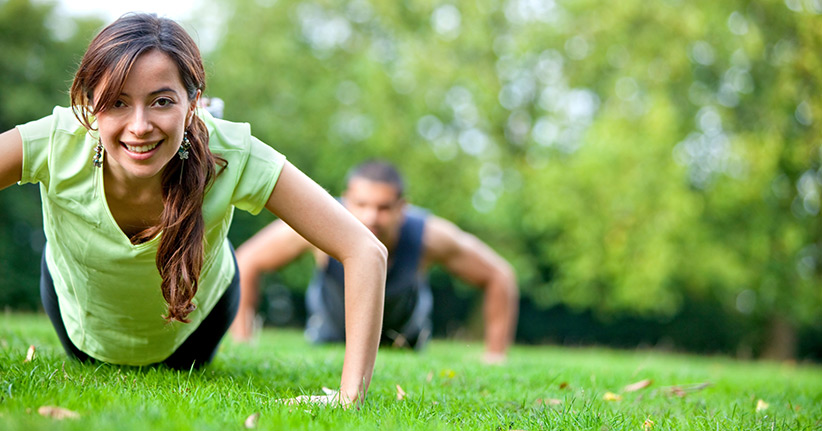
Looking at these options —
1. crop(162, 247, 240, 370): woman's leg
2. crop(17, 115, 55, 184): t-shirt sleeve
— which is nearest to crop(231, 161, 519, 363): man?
crop(162, 247, 240, 370): woman's leg

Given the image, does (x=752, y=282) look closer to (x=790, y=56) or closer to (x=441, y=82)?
(x=790, y=56)

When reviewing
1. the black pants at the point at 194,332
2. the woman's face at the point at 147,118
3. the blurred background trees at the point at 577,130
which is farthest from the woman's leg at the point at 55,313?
the blurred background trees at the point at 577,130

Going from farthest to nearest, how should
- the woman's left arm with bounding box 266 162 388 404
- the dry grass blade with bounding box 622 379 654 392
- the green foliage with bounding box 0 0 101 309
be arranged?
the green foliage with bounding box 0 0 101 309 → the dry grass blade with bounding box 622 379 654 392 → the woman's left arm with bounding box 266 162 388 404

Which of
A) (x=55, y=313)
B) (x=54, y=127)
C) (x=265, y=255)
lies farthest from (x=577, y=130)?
(x=54, y=127)

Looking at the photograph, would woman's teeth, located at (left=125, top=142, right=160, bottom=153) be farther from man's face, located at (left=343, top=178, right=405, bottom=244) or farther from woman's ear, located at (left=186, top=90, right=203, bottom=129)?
man's face, located at (left=343, top=178, right=405, bottom=244)

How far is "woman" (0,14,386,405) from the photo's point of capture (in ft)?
8.05

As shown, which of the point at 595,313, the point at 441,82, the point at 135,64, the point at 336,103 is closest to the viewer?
the point at 135,64

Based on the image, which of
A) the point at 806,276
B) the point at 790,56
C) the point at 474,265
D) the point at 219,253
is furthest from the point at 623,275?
the point at 219,253

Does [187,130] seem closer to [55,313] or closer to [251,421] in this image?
[251,421]

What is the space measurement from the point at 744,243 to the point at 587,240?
146 inches

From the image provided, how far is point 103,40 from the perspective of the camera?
2.44 m

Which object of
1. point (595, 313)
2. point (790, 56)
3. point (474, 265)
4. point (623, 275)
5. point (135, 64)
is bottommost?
point (595, 313)

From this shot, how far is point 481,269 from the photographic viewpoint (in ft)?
22.7

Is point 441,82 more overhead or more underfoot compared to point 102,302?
more overhead
